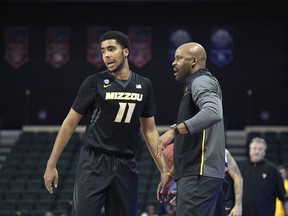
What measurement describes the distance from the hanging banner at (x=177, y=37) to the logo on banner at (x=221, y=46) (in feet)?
2.27

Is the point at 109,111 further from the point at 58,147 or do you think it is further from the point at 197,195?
the point at 197,195

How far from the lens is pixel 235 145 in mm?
20375

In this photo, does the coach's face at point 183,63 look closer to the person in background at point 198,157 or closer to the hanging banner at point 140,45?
the person in background at point 198,157

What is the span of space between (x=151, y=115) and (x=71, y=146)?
1326cm

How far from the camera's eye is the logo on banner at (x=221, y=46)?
22312 mm

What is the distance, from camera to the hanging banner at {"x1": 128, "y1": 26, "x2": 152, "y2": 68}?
2253 cm

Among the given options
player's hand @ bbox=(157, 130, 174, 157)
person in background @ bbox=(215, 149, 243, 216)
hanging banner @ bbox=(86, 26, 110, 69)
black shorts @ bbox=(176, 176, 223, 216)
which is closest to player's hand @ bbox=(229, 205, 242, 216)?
person in background @ bbox=(215, 149, 243, 216)

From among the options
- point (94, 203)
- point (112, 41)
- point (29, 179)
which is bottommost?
point (29, 179)

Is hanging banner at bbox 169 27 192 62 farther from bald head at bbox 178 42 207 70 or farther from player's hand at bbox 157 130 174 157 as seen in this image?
player's hand at bbox 157 130 174 157

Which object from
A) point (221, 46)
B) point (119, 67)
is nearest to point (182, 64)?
point (119, 67)

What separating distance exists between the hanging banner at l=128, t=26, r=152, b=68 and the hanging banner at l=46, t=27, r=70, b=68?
6.18 feet

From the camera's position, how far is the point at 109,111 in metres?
6.04

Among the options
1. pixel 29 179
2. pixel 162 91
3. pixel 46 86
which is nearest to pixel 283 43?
pixel 162 91

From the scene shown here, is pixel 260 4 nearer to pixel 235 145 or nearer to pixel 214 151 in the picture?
pixel 235 145
